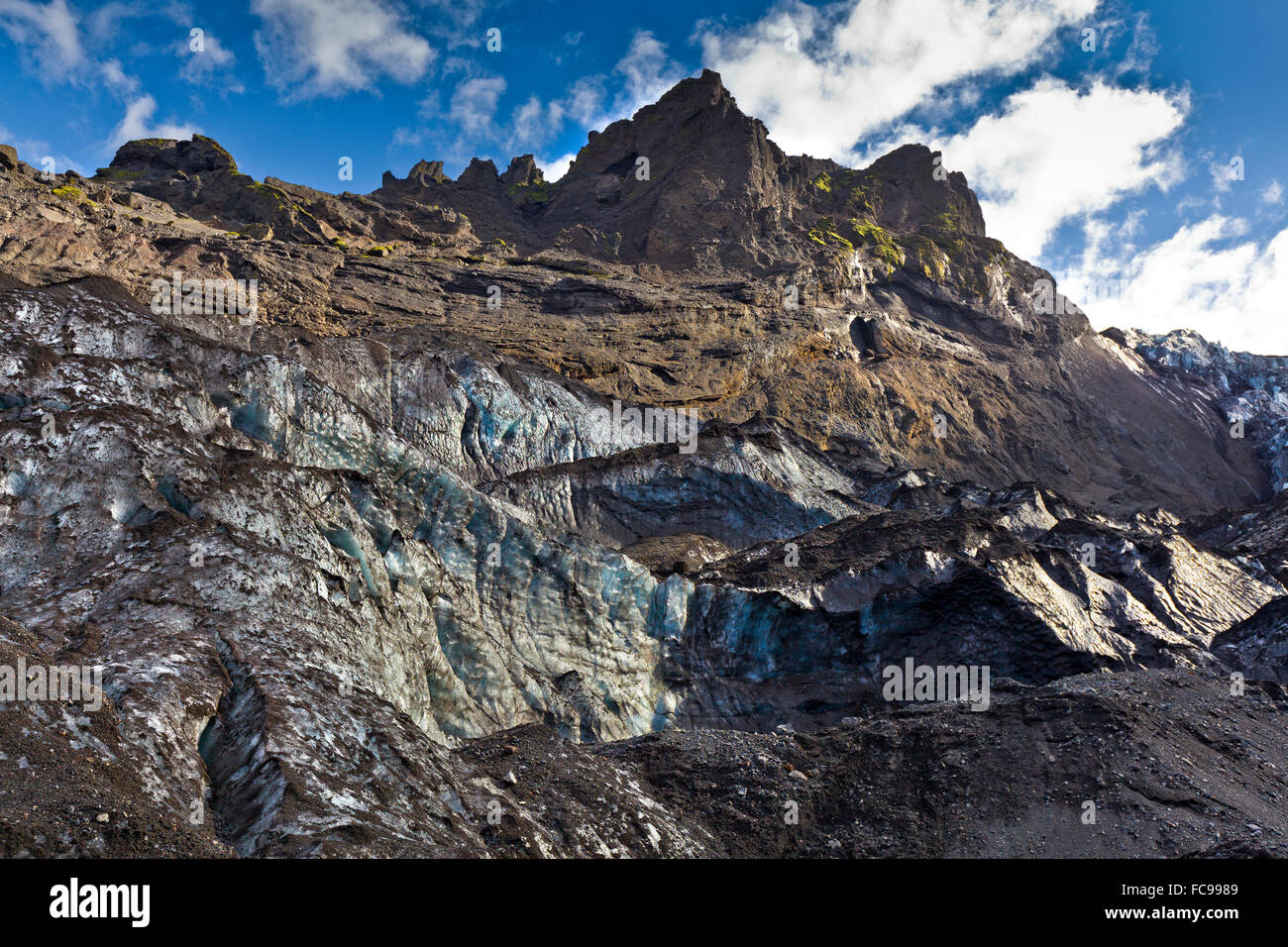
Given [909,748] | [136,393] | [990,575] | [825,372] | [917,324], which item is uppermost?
[917,324]

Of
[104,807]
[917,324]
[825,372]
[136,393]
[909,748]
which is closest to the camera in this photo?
[104,807]

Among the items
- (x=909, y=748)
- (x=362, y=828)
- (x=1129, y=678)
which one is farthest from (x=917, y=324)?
(x=362, y=828)

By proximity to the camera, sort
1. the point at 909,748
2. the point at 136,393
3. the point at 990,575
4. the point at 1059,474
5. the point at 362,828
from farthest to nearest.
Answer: the point at 1059,474, the point at 990,575, the point at 136,393, the point at 909,748, the point at 362,828

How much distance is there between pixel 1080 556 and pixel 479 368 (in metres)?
31.6

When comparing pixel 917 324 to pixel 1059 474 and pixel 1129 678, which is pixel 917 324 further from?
pixel 1129 678

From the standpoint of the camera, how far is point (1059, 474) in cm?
7931

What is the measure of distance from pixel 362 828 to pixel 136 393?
62.3 feet

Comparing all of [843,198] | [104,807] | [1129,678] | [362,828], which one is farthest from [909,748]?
[843,198]

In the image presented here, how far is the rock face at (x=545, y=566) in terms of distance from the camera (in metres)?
15.2

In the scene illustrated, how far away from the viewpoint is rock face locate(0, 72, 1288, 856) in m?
15.2

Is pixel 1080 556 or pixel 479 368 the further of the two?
pixel 479 368

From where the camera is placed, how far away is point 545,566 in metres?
33.7

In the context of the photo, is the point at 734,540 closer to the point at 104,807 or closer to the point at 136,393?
the point at 136,393

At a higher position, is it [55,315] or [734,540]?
[55,315]
